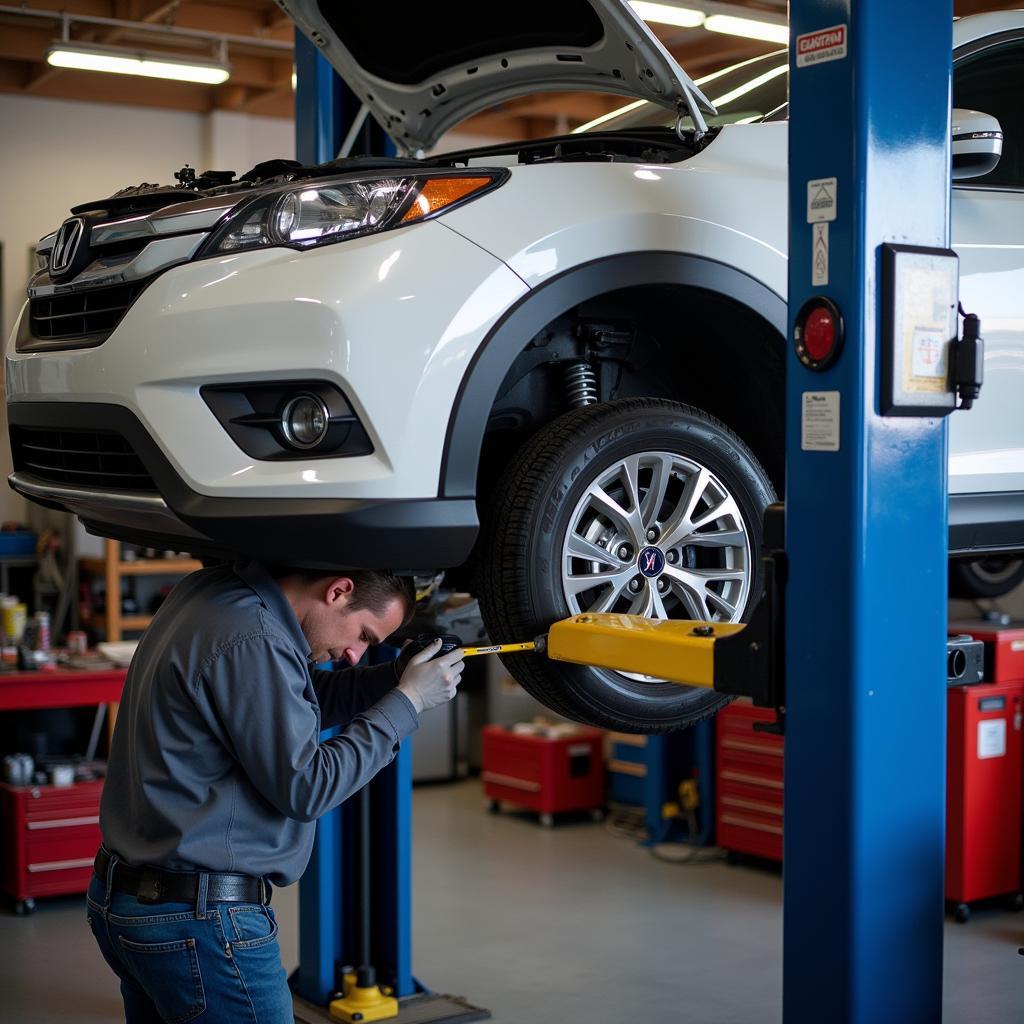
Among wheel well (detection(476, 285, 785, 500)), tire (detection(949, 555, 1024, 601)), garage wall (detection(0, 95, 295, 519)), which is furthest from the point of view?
garage wall (detection(0, 95, 295, 519))

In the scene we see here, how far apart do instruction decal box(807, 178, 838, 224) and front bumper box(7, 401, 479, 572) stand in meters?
0.65

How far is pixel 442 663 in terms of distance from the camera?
2.26 m

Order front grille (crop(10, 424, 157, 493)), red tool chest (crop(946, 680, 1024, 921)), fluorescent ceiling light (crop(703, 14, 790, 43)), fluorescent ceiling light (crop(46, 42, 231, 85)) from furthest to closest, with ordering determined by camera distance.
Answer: fluorescent ceiling light (crop(46, 42, 231, 85)), fluorescent ceiling light (crop(703, 14, 790, 43)), red tool chest (crop(946, 680, 1024, 921)), front grille (crop(10, 424, 157, 493))

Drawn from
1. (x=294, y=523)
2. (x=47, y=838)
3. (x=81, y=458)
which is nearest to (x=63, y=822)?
(x=47, y=838)

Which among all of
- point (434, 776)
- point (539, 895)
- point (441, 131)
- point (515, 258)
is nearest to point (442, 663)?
point (515, 258)

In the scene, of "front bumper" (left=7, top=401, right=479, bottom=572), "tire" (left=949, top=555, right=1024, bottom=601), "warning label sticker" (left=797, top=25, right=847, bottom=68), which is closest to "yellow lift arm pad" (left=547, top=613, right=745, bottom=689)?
"front bumper" (left=7, top=401, right=479, bottom=572)

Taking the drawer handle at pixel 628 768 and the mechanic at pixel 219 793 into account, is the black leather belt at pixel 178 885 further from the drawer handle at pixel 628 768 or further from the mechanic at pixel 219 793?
the drawer handle at pixel 628 768

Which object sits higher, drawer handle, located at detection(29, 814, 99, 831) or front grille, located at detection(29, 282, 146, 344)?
front grille, located at detection(29, 282, 146, 344)

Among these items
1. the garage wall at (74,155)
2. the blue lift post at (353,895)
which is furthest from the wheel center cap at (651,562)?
the garage wall at (74,155)

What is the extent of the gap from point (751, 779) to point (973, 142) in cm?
445

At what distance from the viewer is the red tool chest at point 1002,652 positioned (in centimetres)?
575

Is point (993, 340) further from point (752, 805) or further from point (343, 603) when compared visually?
point (752, 805)

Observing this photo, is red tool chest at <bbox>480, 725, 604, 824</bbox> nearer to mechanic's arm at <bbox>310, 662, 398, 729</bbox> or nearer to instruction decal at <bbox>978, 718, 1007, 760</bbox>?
instruction decal at <bbox>978, 718, 1007, 760</bbox>

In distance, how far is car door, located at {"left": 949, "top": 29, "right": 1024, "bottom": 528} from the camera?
2.57m
